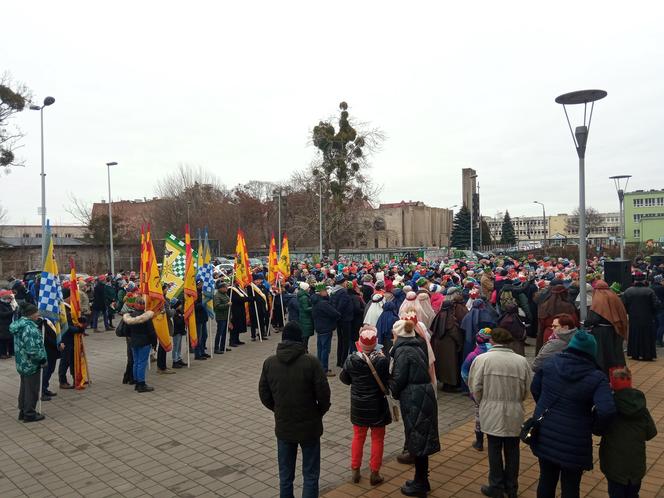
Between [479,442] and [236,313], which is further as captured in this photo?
[236,313]

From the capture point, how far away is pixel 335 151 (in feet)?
136

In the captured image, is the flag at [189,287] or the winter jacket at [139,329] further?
the flag at [189,287]

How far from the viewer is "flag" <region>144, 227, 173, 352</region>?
34.1 feet

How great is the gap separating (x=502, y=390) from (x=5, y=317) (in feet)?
40.4

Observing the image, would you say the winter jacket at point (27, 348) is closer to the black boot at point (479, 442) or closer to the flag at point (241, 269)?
the black boot at point (479, 442)

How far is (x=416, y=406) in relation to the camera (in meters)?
5.02

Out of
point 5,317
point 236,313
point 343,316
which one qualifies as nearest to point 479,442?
point 343,316

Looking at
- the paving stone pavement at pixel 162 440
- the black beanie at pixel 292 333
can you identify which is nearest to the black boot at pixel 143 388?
the paving stone pavement at pixel 162 440

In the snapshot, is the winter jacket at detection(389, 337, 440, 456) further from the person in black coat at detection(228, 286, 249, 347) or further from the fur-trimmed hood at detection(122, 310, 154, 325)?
the person in black coat at detection(228, 286, 249, 347)

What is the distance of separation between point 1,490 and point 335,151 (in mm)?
37554

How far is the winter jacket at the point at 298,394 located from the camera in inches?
186

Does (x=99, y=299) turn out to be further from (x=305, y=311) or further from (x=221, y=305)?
(x=305, y=311)

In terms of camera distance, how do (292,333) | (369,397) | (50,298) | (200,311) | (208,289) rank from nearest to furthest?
(292,333), (369,397), (50,298), (200,311), (208,289)

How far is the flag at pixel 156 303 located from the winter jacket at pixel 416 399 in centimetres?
670
